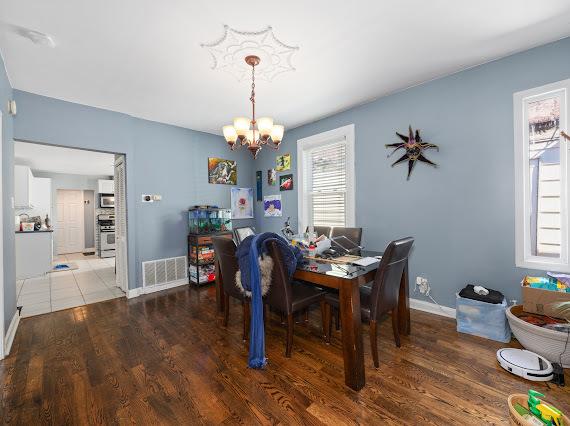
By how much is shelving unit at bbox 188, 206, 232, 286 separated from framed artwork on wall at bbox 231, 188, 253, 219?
0.39m

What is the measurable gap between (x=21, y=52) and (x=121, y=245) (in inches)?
99.5

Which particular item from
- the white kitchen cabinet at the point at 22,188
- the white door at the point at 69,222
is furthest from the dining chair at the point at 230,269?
the white door at the point at 69,222

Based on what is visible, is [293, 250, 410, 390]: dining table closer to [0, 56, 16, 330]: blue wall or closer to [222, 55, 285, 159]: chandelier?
[222, 55, 285, 159]: chandelier

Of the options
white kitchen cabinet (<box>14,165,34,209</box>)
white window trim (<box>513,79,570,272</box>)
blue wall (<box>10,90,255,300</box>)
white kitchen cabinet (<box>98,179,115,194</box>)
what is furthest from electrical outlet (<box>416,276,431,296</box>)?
white kitchen cabinet (<box>98,179,115,194</box>)

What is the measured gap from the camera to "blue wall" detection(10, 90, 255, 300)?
2918 mm

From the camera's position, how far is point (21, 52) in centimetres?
212

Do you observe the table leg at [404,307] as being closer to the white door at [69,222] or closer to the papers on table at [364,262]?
the papers on table at [364,262]

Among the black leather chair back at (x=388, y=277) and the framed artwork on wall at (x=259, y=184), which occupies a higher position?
the framed artwork on wall at (x=259, y=184)

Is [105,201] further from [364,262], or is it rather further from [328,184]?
[364,262]

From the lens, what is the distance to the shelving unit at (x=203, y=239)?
3.92m

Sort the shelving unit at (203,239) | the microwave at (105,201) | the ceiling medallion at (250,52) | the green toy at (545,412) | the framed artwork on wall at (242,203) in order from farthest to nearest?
the microwave at (105,201) < the framed artwork on wall at (242,203) < the shelving unit at (203,239) < the ceiling medallion at (250,52) < the green toy at (545,412)

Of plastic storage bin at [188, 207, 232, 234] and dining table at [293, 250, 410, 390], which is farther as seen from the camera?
plastic storage bin at [188, 207, 232, 234]

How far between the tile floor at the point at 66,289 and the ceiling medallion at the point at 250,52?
3.43 meters

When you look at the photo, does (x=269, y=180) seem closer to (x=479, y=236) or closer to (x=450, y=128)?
(x=450, y=128)
